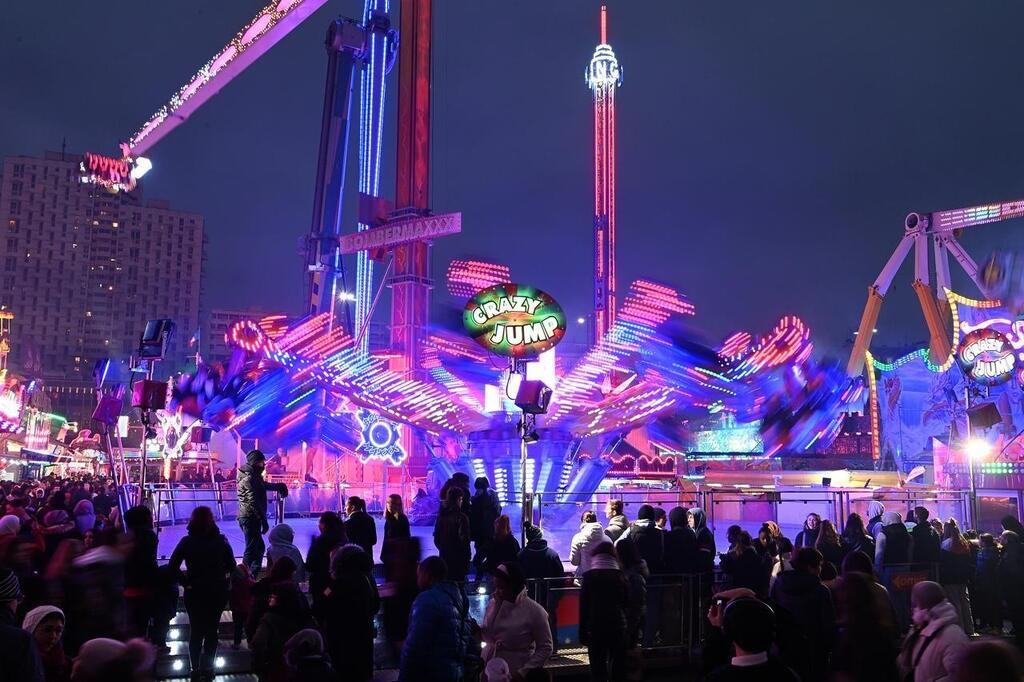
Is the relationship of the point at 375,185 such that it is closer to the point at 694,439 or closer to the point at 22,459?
the point at 22,459

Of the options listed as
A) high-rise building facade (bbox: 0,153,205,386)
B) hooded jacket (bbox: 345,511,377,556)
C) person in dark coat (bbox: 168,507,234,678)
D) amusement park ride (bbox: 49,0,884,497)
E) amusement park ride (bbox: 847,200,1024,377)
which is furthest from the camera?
high-rise building facade (bbox: 0,153,205,386)

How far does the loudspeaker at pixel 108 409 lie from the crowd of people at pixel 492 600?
3.57 meters

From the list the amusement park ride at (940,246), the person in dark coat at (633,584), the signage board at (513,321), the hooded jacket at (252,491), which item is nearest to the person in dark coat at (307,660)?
the person in dark coat at (633,584)

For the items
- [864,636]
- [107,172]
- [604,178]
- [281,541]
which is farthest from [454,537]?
[107,172]

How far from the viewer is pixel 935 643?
198 inches

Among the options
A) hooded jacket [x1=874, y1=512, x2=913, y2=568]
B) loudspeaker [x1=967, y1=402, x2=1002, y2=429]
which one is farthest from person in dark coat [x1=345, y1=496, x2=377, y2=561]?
loudspeaker [x1=967, y1=402, x2=1002, y2=429]

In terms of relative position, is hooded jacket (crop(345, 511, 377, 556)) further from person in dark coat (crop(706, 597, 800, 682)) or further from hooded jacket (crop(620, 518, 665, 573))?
person in dark coat (crop(706, 597, 800, 682))

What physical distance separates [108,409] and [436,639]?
12.0m

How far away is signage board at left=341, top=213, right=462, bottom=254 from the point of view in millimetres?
37438

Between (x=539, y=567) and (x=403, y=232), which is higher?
(x=403, y=232)

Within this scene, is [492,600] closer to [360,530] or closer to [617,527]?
[360,530]

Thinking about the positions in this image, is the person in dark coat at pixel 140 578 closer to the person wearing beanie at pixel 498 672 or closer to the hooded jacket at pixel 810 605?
the person wearing beanie at pixel 498 672

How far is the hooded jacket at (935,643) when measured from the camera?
4965 mm

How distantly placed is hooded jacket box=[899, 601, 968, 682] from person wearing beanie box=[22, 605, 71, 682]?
16.4ft
